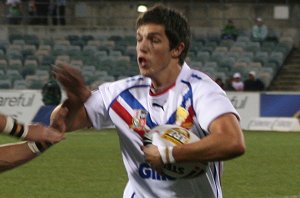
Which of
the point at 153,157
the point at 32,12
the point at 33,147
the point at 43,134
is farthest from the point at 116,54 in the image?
the point at 153,157

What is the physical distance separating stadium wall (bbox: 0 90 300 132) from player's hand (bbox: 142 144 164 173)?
18914 mm

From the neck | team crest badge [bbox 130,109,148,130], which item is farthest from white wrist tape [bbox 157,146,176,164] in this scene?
the neck

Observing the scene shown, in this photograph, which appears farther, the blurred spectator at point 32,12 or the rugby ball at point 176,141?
the blurred spectator at point 32,12

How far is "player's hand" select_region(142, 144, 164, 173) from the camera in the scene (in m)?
4.88

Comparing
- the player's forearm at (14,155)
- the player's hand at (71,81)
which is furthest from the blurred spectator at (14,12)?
the player's hand at (71,81)

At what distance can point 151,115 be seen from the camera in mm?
5246

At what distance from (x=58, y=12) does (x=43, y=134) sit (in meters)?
30.0

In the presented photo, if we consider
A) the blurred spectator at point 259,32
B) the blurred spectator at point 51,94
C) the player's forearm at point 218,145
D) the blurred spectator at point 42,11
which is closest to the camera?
the player's forearm at point 218,145

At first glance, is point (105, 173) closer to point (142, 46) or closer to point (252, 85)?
point (142, 46)

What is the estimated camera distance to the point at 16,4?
111 ft

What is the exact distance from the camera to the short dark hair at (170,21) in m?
5.14

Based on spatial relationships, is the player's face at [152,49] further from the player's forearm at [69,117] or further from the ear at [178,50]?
the player's forearm at [69,117]

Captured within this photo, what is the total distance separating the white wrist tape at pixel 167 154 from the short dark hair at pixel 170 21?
65 cm

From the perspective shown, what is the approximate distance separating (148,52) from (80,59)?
27.3m
